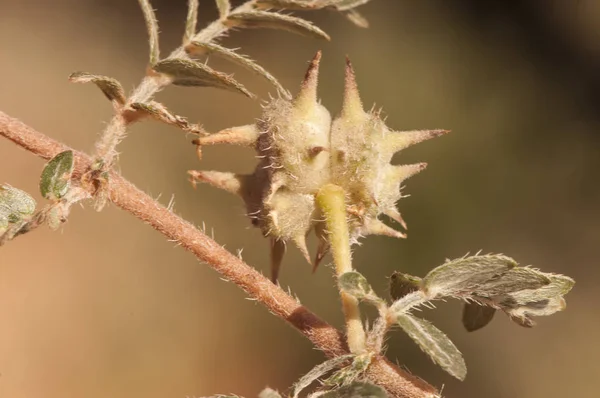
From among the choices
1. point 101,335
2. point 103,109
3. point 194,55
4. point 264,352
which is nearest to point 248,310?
point 264,352

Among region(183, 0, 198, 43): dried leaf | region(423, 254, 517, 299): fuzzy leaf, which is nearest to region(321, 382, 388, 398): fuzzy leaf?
region(423, 254, 517, 299): fuzzy leaf

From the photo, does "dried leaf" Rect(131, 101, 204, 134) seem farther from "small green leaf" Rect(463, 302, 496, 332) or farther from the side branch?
"small green leaf" Rect(463, 302, 496, 332)

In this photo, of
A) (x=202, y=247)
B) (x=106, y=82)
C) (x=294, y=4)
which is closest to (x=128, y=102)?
(x=106, y=82)

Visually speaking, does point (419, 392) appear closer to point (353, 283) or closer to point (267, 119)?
point (353, 283)

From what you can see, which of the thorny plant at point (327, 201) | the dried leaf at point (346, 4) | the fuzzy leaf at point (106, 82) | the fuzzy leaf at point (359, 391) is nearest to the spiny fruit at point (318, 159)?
the thorny plant at point (327, 201)

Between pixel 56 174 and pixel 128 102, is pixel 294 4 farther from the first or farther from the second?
pixel 56 174
